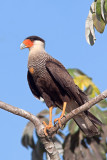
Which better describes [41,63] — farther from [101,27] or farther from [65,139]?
[65,139]

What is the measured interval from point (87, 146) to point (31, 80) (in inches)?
139

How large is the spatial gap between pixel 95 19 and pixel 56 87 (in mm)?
1334

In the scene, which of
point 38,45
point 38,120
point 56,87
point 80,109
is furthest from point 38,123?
point 38,45

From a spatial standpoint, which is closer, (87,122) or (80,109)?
(80,109)

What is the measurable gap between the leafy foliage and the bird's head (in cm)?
158

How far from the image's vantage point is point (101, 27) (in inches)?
174

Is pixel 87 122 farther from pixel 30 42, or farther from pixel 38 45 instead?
pixel 30 42

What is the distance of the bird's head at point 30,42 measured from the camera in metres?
5.92

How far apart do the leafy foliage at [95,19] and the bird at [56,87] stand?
0.98 meters

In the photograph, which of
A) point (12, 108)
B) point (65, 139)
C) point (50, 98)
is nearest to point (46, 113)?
→ point (65, 139)

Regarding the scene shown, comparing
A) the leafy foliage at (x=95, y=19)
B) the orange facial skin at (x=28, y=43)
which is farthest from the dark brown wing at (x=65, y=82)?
the leafy foliage at (x=95, y=19)

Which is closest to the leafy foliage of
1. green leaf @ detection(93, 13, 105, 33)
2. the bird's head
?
green leaf @ detection(93, 13, 105, 33)

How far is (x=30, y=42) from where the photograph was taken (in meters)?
5.96

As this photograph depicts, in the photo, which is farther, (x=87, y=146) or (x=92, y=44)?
(x=87, y=146)
